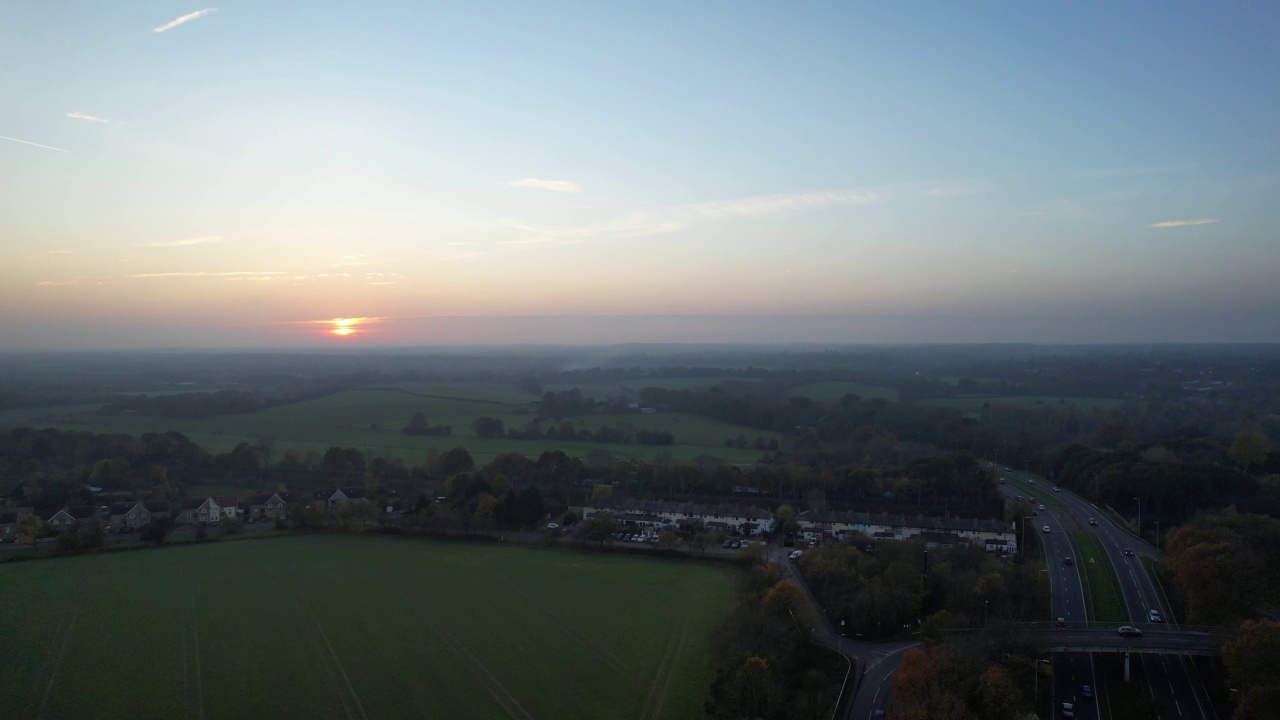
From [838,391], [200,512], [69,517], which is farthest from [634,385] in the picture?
[69,517]

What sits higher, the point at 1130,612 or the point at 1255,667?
the point at 1255,667

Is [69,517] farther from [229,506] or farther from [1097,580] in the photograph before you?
[1097,580]

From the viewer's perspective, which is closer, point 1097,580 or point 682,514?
point 1097,580

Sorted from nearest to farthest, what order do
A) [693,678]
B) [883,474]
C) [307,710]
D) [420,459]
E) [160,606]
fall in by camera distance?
[307,710], [693,678], [160,606], [883,474], [420,459]

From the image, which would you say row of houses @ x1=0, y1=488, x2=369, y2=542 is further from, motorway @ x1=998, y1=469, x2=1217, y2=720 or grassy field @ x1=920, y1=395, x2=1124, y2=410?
grassy field @ x1=920, y1=395, x2=1124, y2=410

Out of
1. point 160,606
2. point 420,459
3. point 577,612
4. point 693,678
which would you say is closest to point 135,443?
point 420,459

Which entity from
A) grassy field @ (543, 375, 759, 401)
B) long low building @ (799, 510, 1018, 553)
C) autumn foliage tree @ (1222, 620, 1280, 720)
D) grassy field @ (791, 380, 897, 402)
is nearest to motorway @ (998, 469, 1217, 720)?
autumn foliage tree @ (1222, 620, 1280, 720)

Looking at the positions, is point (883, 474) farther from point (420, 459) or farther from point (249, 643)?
point (249, 643)
